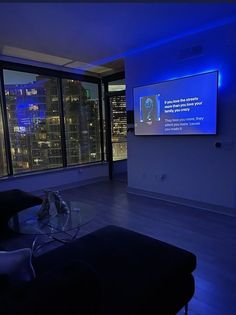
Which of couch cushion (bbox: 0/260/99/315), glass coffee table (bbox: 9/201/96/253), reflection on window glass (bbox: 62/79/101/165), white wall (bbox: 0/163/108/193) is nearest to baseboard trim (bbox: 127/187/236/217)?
white wall (bbox: 0/163/108/193)

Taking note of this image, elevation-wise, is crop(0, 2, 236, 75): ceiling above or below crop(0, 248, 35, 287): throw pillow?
above

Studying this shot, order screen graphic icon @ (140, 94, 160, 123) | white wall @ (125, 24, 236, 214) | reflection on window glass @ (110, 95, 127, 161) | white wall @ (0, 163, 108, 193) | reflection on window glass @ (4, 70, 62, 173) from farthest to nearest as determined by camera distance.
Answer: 1. reflection on window glass @ (110, 95, 127, 161)
2. reflection on window glass @ (4, 70, 62, 173)
3. white wall @ (0, 163, 108, 193)
4. screen graphic icon @ (140, 94, 160, 123)
5. white wall @ (125, 24, 236, 214)

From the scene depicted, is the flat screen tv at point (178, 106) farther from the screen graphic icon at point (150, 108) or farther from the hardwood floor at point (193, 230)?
the hardwood floor at point (193, 230)

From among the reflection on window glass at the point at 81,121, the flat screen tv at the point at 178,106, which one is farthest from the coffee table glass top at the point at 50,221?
the reflection on window glass at the point at 81,121

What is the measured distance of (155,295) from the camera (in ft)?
4.48

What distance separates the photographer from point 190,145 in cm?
386

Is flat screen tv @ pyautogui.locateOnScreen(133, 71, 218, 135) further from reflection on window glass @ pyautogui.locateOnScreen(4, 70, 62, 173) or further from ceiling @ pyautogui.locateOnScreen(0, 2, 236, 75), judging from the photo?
reflection on window glass @ pyautogui.locateOnScreen(4, 70, 62, 173)

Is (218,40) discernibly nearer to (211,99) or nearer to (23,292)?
(211,99)

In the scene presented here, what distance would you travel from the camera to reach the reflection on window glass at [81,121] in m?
5.72

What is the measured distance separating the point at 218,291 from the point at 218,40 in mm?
3189

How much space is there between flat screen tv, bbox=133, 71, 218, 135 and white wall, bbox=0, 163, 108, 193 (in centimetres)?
189

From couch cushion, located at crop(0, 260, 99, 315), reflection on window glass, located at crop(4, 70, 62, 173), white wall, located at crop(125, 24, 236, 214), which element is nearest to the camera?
couch cushion, located at crop(0, 260, 99, 315)

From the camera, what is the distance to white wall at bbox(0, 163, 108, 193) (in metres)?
4.66

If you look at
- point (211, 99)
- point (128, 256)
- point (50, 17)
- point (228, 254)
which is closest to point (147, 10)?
point (50, 17)
